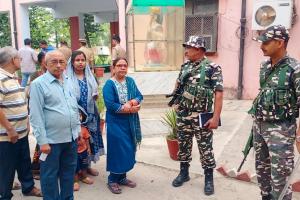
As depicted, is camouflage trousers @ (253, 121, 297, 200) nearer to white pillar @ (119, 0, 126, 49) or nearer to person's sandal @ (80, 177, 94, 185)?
person's sandal @ (80, 177, 94, 185)

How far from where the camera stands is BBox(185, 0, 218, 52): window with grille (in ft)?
27.1

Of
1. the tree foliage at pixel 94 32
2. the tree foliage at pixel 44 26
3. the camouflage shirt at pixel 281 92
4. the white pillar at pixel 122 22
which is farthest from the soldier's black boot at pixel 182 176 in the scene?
the tree foliage at pixel 44 26

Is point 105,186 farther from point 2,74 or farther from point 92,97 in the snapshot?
point 2,74

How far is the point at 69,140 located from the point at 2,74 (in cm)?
88

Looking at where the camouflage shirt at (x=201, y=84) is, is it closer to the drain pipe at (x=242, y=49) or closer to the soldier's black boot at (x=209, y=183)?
the soldier's black boot at (x=209, y=183)

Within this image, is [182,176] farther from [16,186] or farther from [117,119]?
[16,186]

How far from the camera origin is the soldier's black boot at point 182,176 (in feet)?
12.8

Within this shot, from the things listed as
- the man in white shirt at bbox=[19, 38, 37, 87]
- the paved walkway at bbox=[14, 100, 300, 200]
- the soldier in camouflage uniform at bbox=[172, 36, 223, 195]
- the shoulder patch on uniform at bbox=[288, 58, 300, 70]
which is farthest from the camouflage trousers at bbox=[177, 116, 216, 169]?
the man in white shirt at bbox=[19, 38, 37, 87]

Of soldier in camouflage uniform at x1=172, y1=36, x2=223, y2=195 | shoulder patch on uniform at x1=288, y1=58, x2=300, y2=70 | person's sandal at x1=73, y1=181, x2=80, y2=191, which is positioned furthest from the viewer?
person's sandal at x1=73, y1=181, x2=80, y2=191

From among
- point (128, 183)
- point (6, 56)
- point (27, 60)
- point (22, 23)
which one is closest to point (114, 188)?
point (128, 183)

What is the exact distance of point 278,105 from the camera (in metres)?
2.78

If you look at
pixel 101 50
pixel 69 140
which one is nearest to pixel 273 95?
pixel 69 140

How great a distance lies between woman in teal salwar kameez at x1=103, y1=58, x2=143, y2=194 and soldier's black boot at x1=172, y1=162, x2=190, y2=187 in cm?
55

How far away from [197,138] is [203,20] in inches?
210
